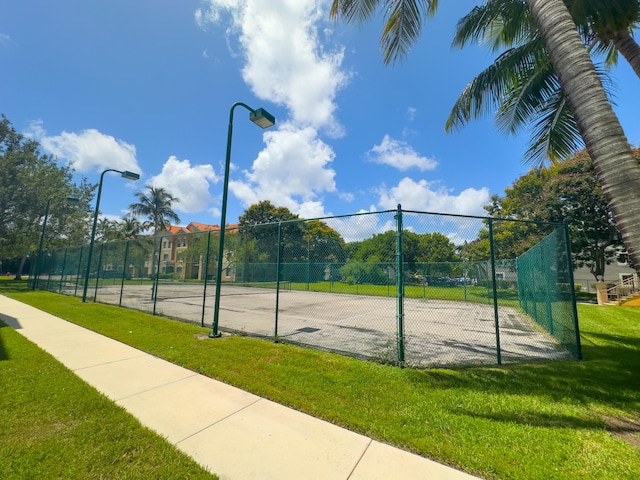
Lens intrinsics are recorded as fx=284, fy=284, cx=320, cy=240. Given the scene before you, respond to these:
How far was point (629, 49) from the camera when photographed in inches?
201

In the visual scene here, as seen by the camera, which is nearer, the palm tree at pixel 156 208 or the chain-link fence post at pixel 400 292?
the chain-link fence post at pixel 400 292

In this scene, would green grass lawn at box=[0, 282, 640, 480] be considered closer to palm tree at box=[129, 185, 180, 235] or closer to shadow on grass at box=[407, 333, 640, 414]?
shadow on grass at box=[407, 333, 640, 414]

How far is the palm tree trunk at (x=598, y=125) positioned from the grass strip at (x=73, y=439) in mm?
4466

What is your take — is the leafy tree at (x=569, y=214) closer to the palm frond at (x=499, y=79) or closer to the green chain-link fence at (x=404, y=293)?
the green chain-link fence at (x=404, y=293)

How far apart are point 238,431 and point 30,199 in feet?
89.1

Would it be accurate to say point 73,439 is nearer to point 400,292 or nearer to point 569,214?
point 400,292

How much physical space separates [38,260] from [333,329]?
2084 centimetres

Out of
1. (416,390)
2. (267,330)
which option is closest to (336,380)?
(416,390)

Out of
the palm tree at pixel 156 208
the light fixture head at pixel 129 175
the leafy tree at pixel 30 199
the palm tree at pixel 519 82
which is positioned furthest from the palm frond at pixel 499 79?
the palm tree at pixel 156 208

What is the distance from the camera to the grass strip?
91.5 inches

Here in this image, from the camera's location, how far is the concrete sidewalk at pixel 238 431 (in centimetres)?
240

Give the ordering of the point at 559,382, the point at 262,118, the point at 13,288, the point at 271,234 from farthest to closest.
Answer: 1. the point at 271,234
2. the point at 13,288
3. the point at 262,118
4. the point at 559,382

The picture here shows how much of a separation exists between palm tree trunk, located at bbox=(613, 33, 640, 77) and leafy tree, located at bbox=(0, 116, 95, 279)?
82.7 ft

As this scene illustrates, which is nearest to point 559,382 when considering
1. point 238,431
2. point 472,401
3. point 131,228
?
point 472,401
